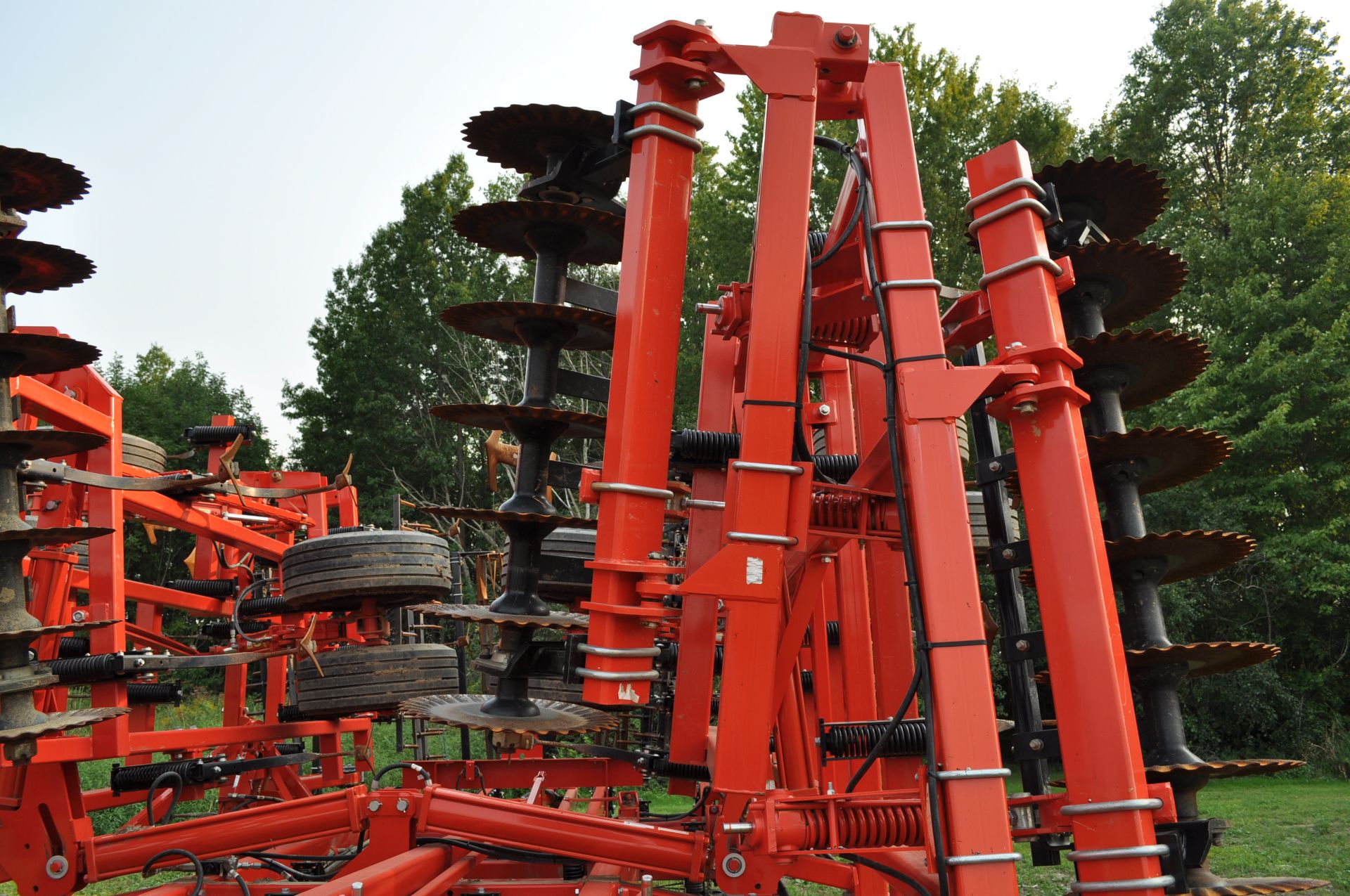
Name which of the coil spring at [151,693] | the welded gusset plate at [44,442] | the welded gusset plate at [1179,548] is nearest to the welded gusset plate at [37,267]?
the welded gusset plate at [44,442]

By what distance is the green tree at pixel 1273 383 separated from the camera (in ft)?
65.1

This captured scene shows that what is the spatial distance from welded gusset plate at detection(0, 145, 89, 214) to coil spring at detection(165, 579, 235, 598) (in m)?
5.43

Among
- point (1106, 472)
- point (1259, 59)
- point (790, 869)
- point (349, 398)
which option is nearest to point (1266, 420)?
point (1259, 59)

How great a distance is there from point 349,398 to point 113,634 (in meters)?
29.9

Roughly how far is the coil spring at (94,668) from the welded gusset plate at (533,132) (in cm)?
311

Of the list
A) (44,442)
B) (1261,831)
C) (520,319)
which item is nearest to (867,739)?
(520,319)

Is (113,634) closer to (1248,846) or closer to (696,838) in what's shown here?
(696,838)

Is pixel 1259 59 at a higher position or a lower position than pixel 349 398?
higher

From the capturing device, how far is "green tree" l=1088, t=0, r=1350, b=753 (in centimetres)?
1984

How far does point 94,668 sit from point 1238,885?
5058mm

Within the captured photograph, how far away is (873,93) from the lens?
3.37m

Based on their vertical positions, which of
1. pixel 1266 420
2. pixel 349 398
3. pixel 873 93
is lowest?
pixel 873 93

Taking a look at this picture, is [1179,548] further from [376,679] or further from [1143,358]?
[376,679]

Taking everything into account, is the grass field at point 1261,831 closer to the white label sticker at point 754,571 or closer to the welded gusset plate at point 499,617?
the welded gusset plate at point 499,617
